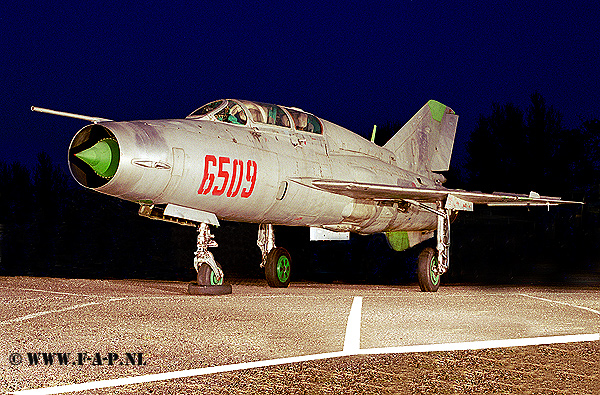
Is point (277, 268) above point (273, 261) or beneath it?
beneath

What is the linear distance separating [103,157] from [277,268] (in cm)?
597

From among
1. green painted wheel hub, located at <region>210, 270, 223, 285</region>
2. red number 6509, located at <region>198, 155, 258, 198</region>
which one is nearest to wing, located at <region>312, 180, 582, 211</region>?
red number 6509, located at <region>198, 155, 258, 198</region>

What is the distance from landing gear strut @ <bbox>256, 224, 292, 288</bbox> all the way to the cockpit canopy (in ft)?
9.54

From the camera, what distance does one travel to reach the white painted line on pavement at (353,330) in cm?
576

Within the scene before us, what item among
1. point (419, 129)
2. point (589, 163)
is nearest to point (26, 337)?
point (419, 129)

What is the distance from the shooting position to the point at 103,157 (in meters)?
8.56

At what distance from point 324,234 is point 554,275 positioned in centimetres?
1337

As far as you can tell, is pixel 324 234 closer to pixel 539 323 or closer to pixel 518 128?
pixel 539 323

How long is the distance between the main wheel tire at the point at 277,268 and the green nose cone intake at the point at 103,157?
5.62m

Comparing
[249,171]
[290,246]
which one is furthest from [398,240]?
[290,246]

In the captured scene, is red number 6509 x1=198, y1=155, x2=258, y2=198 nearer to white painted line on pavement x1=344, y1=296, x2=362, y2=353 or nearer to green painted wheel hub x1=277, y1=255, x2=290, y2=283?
white painted line on pavement x1=344, y1=296, x2=362, y2=353

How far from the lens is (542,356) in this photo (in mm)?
5348

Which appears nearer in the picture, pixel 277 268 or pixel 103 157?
pixel 103 157

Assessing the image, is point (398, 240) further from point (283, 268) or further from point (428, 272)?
point (283, 268)
